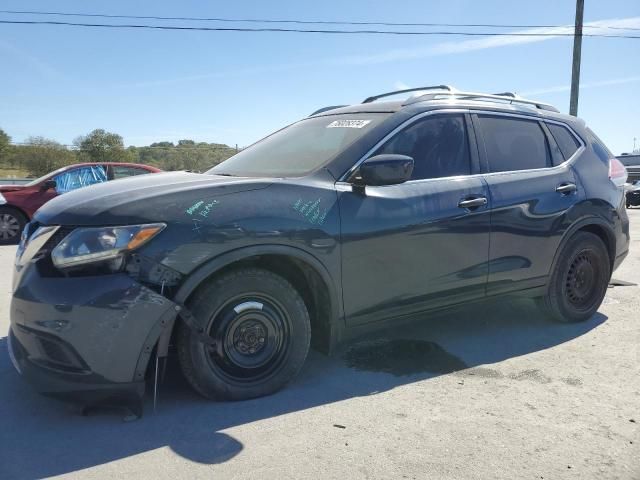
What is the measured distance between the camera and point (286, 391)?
3.38m

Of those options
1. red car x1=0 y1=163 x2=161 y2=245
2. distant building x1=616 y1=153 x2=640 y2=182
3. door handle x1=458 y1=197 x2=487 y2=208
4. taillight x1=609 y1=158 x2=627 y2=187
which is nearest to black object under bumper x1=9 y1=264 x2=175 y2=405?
door handle x1=458 y1=197 x2=487 y2=208

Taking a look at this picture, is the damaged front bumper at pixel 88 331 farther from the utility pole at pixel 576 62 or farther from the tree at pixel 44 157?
the tree at pixel 44 157

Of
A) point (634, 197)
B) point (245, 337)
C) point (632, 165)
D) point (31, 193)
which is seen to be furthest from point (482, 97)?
point (632, 165)

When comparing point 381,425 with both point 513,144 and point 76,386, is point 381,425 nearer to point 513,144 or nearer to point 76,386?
point 76,386

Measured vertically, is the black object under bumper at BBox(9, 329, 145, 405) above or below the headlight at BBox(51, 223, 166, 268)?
below

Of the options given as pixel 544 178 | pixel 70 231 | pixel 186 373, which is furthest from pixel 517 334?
pixel 70 231

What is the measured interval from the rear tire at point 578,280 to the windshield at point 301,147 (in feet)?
6.80

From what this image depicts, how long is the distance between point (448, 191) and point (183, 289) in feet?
6.38

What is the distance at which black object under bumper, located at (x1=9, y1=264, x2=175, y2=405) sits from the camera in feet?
8.86

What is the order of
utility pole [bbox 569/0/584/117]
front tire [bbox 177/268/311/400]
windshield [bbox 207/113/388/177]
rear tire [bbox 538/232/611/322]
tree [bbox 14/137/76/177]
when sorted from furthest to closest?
tree [bbox 14/137/76/177] < utility pole [bbox 569/0/584/117] < rear tire [bbox 538/232/611/322] < windshield [bbox 207/113/388/177] < front tire [bbox 177/268/311/400]

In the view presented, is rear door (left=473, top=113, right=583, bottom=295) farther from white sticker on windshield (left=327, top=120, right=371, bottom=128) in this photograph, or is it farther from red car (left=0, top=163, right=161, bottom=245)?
red car (left=0, top=163, right=161, bottom=245)

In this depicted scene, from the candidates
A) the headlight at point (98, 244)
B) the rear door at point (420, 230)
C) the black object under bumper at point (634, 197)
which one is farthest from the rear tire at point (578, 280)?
the black object under bumper at point (634, 197)

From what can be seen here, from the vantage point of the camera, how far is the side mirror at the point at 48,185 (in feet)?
34.3

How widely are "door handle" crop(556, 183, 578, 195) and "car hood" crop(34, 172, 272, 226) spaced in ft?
8.29
